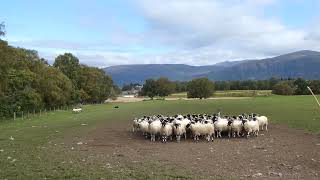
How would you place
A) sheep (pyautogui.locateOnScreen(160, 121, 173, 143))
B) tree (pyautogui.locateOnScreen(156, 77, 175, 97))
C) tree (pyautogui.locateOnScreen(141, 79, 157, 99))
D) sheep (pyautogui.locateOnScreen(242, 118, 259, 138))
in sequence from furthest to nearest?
tree (pyautogui.locateOnScreen(141, 79, 157, 99)), tree (pyautogui.locateOnScreen(156, 77, 175, 97)), sheep (pyautogui.locateOnScreen(242, 118, 259, 138)), sheep (pyautogui.locateOnScreen(160, 121, 173, 143))

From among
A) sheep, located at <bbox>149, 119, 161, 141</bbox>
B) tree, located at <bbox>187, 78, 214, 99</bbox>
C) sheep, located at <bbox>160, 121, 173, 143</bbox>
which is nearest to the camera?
sheep, located at <bbox>160, 121, 173, 143</bbox>

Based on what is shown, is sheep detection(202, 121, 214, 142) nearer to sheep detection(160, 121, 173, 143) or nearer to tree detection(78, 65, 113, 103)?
sheep detection(160, 121, 173, 143)

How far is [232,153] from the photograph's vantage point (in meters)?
22.9

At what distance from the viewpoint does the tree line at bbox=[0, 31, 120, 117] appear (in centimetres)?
6121

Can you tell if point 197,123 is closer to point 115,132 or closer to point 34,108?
point 115,132

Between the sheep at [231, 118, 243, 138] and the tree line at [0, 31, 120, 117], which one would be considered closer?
the sheep at [231, 118, 243, 138]

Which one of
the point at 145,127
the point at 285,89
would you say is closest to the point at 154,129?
the point at 145,127

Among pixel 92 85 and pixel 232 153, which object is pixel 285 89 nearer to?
pixel 92 85

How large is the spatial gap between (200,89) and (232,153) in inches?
5317

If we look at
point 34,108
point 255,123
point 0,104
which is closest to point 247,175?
point 255,123

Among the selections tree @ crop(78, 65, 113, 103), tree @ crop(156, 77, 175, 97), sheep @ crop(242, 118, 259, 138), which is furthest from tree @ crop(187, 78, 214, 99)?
sheep @ crop(242, 118, 259, 138)

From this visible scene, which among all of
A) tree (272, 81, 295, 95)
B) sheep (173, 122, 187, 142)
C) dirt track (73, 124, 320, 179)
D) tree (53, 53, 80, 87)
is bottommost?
dirt track (73, 124, 320, 179)

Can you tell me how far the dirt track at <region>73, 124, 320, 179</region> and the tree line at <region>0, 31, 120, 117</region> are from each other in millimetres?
29992

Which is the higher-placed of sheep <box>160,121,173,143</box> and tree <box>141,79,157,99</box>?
tree <box>141,79,157,99</box>
